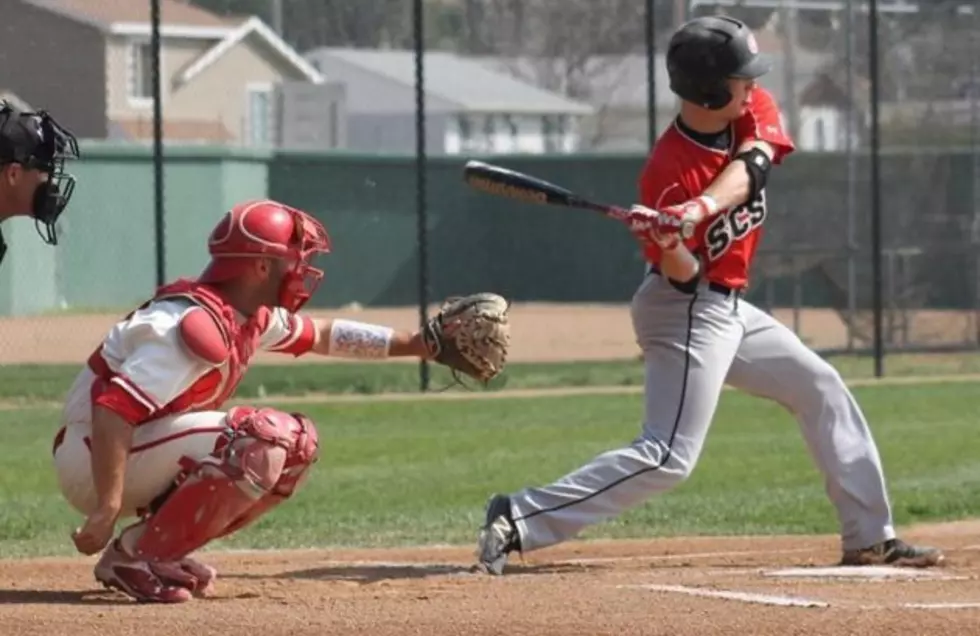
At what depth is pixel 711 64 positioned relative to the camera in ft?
21.7

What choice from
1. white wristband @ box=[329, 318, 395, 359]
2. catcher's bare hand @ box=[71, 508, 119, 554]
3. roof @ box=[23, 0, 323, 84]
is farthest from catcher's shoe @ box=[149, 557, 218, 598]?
roof @ box=[23, 0, 323, 84]

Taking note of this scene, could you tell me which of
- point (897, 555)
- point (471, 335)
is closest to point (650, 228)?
point (471, 335)

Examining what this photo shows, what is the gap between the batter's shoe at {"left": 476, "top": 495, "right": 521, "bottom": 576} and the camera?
6.70 metres

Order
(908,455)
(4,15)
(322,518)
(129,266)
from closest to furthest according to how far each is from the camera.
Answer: (322,518) → (908,455) → (4,15) → (129,266)

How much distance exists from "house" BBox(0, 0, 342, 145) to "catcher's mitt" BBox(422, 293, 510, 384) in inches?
414

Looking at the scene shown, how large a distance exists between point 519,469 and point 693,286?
4201 mm

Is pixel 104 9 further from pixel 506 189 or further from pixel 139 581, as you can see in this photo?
pixel 139 581

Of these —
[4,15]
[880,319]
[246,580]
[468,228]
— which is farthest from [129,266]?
[246,580]

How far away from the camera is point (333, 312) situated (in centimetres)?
2856

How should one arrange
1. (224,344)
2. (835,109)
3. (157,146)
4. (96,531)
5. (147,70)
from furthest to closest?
(147,70) < (835,109) < (157,146) < (224,344) < (96,531)

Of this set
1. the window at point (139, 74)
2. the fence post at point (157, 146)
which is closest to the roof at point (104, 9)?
the window at point (139, 74)

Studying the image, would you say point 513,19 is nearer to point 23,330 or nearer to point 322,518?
point 23,330

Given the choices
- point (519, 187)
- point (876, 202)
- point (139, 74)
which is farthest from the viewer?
point (139, 74)

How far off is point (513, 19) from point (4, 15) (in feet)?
74.8
